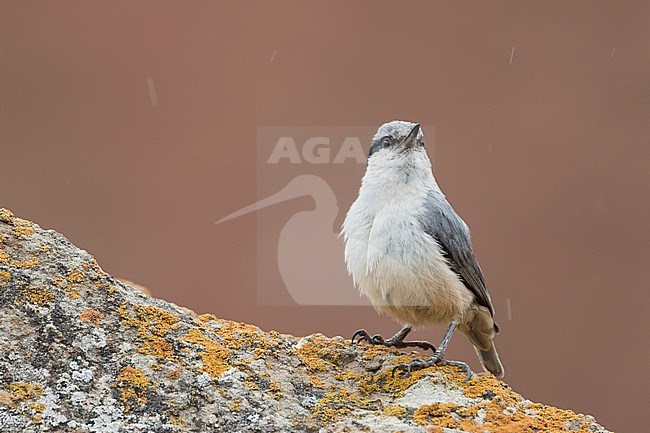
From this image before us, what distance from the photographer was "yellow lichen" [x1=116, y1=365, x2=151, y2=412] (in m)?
1.65

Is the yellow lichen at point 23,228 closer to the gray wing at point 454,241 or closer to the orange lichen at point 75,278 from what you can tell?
the orange lichen at point 75,278

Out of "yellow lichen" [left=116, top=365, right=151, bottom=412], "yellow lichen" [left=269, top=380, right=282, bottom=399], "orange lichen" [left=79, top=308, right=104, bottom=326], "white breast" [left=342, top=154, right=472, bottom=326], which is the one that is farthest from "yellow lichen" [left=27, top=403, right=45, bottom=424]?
"white breast" [left=342, top=154, right=472, bottom=326]

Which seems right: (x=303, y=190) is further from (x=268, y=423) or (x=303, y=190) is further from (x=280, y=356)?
(x=268, y=423)

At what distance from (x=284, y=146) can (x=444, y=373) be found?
4241 millimetres

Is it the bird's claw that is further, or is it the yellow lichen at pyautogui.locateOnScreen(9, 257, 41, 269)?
the bird's claw

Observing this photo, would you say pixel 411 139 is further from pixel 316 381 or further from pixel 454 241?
pixel 316 381

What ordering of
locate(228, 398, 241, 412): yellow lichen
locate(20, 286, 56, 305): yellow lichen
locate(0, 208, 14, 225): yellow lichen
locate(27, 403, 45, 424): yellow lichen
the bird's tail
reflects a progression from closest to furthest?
locate(27, 403, 45, 424): yellow lichen, locate(228, 398, 241, 412): yellow lichen, locate(20, 286, 56, 305): yellow lichen, locate(0, 208, 14, 225): yellow lichen, the bird's tail

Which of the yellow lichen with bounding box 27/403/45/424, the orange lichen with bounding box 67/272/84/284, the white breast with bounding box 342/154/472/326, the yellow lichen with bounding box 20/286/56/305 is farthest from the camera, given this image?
the white breast with bounding box 342/154/472/326

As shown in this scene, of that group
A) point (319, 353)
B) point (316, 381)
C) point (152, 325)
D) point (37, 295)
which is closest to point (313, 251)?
point (319, 353)

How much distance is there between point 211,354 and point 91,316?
31cm

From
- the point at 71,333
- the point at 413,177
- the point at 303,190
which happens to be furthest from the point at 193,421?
the point at 303,190

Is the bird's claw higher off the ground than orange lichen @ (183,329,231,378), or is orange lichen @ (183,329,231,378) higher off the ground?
the bird's claw

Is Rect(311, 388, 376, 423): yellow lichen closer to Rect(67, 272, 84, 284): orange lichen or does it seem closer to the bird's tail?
Rect(67, 272, 84, 284): orange lichen

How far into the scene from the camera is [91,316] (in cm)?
184
